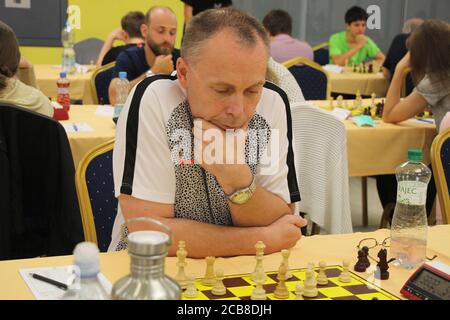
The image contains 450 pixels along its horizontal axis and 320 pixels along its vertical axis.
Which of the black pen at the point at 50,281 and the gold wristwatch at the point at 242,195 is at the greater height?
the gold wristwatch at the point at 242,195

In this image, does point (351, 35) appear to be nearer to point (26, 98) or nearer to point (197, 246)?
point (26, 98)

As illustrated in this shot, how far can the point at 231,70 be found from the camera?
1868 mm

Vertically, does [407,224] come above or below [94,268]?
below

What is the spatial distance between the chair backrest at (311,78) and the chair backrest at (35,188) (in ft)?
11.8

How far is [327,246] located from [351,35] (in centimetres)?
737

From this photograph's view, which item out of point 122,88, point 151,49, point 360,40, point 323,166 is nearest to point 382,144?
point 323,166

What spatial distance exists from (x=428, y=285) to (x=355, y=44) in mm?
7711

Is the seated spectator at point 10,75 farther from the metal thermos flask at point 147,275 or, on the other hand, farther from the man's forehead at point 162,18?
the metal thermos flask at point 147,275

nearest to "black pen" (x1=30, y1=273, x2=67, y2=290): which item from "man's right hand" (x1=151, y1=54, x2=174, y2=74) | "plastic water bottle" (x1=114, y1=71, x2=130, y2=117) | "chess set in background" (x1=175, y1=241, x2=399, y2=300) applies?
"chess set in background" (x1=175, y1=241, x2=399, y2=300)

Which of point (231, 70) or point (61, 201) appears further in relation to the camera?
point (61, 201)

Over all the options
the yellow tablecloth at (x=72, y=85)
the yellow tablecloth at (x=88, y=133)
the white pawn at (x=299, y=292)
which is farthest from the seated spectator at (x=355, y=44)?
the white pawn at (x=299, y=292)

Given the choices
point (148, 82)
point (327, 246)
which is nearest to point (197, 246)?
point (327, 246)

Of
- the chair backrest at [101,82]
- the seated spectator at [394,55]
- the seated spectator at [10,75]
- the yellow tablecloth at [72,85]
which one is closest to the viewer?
Answer: the seated spectator at [10,75]

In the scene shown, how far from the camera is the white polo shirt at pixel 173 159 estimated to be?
2010 mm
